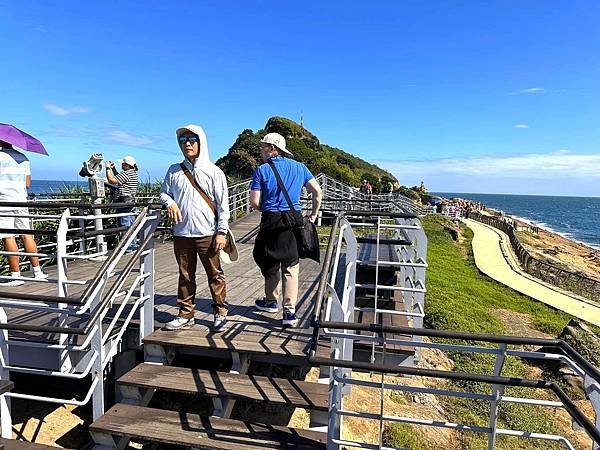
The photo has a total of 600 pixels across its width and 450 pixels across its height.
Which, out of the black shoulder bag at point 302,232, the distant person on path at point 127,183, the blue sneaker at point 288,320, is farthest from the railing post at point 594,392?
the distant person on path at point 127,183

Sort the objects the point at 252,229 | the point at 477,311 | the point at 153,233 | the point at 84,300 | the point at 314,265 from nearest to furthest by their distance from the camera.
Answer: the point at 84,300 < the point at 153,233 < the point at 314,265 < the point at 477,311 < the point at 252,229

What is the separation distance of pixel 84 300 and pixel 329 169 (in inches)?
1382

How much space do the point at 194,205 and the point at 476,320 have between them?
28.9ft

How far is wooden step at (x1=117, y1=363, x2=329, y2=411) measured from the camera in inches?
131

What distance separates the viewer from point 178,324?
13.7ft

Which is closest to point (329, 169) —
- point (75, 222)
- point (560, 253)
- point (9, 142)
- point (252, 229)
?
point (560, 253)

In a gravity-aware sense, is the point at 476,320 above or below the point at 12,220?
below

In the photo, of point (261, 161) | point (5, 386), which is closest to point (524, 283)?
point (5, 386)

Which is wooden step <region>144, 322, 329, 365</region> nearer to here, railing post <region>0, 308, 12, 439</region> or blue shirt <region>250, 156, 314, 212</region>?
railing post <region>0, 308, 12, 439</region>

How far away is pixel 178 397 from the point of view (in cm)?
469

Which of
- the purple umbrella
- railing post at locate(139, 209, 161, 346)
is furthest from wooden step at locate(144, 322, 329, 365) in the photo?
the purple umbrella

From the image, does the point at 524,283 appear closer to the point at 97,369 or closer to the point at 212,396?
the point at 212,396

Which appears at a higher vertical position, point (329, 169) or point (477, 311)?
point (329, 169)

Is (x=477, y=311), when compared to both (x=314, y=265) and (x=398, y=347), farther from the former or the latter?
(x=398, y=347)
